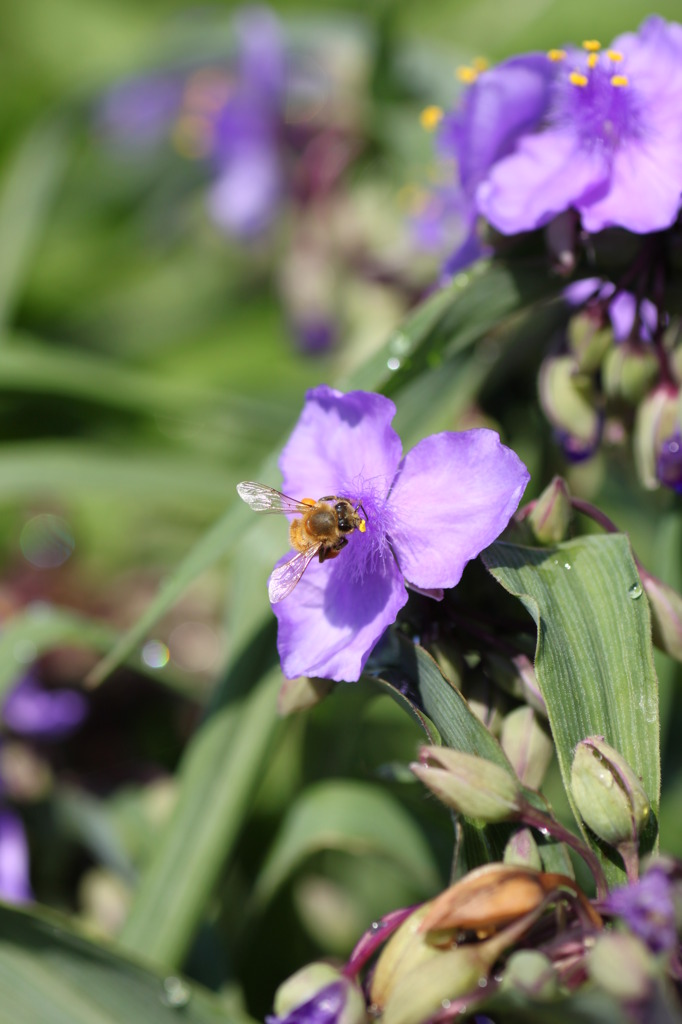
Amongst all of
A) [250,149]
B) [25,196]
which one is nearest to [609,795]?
[25,196]

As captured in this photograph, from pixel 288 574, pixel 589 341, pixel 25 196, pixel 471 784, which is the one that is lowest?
pixel 471 784

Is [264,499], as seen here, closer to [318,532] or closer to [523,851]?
[318,532]

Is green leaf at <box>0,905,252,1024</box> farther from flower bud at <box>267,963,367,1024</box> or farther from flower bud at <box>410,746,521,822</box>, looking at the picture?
flower bud at <box>410,746,521,822</box>

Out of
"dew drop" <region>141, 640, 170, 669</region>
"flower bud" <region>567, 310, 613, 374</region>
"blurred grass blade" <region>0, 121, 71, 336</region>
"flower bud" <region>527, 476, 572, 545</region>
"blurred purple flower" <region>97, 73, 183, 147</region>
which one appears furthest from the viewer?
"blurred purple flower" <region>97, 73, 183, 147</region>

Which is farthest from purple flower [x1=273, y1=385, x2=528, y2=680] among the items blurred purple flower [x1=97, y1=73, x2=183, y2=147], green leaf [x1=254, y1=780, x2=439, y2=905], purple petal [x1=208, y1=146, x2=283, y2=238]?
blurred purple flower [x1=97, y1=73, x2=183, y2=147]

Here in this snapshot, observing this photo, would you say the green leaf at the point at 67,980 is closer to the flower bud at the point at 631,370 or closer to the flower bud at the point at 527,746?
the flower bud at the point at 527,746

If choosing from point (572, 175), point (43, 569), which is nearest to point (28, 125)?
point (43, 569)

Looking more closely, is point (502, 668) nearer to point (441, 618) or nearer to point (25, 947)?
point (441, 618)
